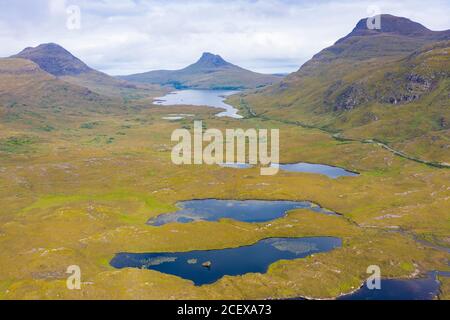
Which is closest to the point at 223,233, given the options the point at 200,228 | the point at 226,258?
the point at 200,228

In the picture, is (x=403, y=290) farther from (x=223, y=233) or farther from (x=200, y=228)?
(x=200, y=228)

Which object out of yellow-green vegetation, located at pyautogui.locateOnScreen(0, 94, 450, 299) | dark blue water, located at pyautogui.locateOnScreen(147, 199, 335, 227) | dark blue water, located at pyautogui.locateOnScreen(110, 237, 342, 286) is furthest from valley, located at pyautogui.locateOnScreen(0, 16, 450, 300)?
dark blue water, located at pyautogui.locateOnScreen(147, 199, 335, 227)

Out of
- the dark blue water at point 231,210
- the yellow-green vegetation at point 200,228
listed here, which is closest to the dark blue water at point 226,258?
the yellow-green vegetation at point 200,228

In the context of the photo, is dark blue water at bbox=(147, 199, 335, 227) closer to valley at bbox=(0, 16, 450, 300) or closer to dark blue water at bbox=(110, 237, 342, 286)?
valley at bbox=(0, 16, 450, 300)

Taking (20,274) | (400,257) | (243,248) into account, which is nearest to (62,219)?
(20,274)

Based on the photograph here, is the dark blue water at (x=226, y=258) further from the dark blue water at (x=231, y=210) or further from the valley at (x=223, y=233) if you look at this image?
the dark blue water at (x=231, y=210)
